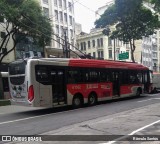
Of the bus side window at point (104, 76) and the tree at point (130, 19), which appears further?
the tree at point (130, 19)

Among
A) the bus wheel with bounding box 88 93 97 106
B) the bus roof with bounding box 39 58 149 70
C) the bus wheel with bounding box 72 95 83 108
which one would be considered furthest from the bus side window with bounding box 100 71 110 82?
the bus wheel with bounding box 72 95 83 108

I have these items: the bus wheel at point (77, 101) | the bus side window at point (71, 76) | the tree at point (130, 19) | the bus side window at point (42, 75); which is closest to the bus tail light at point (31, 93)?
the bus side window at point (42, 75)

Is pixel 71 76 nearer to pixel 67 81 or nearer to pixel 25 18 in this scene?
pixel 67 81

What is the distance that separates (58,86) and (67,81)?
2.84 ft

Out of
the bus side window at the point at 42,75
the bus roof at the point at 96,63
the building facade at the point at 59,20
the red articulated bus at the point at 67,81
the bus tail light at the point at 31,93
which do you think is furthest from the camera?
the building facade at the point at 59,20

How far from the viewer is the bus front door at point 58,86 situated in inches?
707

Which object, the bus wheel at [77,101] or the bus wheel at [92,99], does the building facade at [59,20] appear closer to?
the bus wheel at [92,99]

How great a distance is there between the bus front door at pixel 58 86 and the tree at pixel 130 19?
61.6 ft

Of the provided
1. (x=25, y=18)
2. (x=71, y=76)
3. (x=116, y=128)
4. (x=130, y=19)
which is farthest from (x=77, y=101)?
(x=130, y=19)

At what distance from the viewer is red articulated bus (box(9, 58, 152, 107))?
1697cm

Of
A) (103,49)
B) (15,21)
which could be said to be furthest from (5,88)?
(103,49)

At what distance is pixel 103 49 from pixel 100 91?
199ft

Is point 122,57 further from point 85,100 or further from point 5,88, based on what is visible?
point 85,100

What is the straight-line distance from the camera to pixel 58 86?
721 inches
